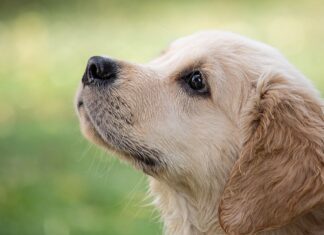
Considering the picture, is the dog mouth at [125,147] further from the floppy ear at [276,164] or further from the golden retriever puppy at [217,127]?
the floppy ear at [276,164]

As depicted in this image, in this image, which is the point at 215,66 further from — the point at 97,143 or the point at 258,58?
the point at 97,143

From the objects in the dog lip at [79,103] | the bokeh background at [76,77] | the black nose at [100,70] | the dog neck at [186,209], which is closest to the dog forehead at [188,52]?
the black nose at [100,70]

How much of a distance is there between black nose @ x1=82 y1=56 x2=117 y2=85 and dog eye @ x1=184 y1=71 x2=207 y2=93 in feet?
1.19

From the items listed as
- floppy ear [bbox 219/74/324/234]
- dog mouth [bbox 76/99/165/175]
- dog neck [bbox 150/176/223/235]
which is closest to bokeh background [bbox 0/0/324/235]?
dog neck [bbox 150/176/223/235]

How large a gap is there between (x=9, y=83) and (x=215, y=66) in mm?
5739

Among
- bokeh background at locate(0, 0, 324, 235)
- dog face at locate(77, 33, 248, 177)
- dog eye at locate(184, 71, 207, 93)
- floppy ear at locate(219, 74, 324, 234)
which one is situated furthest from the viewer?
bokeh background at locate(0, 0, 324, 235)

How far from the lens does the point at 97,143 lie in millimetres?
4566

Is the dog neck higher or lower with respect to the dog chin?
lower

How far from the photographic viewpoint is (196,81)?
15.0ft

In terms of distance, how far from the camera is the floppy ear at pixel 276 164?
4.17 m

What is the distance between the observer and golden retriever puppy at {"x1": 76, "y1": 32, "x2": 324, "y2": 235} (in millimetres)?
4270

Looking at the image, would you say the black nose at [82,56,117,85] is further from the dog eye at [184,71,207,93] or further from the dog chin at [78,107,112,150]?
the dog eye at [184,71,207,93]

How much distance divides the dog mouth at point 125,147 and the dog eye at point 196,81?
370 mm

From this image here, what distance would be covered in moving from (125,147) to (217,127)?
44 centimetres
